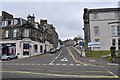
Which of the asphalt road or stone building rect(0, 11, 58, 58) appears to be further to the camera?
stone building rect(0, 11, 58, 58)

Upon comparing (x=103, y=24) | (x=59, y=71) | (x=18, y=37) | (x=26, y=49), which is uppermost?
(x=103, y=24)

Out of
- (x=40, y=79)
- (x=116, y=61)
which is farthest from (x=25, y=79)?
(x=116, y=61)

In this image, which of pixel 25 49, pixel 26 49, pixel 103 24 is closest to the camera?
pixel 25 49

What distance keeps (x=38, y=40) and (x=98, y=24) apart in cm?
1844

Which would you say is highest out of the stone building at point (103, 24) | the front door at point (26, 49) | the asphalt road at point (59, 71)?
the stone building at point (103, 24)

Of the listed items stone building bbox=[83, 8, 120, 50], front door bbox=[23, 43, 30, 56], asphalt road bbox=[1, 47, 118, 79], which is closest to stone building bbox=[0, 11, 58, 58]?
front door bbox=[23, 43, 30, 56]

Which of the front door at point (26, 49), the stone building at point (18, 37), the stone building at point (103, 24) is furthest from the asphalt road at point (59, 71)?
the stone building at point (103, 24)

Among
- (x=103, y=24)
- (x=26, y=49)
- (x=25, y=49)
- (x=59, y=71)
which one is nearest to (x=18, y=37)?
(x=25, y=49)

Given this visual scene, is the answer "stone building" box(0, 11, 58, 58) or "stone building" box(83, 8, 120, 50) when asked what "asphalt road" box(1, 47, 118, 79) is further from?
"stone building" box(83, 8, 120, 50)

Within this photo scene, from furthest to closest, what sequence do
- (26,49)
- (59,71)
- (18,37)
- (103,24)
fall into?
1. (103,24)
2. (18,37)
3. (26,49)
4. (59,71)

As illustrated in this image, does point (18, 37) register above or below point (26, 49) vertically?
above

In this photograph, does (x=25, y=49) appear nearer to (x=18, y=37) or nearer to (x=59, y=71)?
(x=18, y=37)

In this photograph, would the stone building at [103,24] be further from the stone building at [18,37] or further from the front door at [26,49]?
the front door at [26,49]

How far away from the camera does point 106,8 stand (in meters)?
64.6
